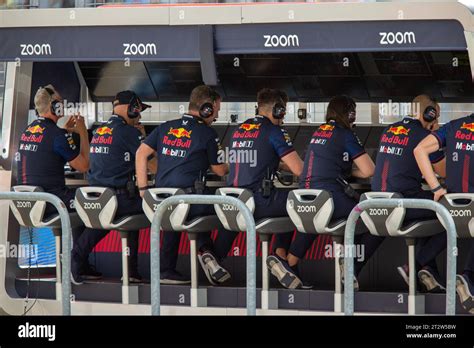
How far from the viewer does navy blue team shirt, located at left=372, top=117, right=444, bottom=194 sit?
32.6 ft

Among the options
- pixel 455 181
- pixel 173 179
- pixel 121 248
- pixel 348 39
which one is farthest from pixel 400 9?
pixel 121 248

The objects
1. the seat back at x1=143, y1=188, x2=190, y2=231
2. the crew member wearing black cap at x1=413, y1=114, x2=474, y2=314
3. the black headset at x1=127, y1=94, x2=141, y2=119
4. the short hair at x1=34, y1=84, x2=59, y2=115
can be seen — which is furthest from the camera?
the short hair at x1=34, y1=84, x2=59, y2=115

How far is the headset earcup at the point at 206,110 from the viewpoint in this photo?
1045 cm

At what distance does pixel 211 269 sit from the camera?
34.4 ft

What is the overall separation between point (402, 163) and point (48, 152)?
106 inches

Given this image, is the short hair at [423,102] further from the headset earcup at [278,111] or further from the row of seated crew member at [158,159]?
the row of seated crew member at [158,159]

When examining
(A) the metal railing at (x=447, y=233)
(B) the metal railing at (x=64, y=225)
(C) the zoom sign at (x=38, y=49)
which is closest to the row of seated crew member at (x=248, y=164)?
(C) the zoom sign at (x=38, y=49)

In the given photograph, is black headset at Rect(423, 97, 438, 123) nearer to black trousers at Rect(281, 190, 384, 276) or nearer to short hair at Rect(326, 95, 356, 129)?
short hair at Rect(326, 95, 356, 129)

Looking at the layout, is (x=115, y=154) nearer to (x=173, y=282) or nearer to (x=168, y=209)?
(x=168, y=209)

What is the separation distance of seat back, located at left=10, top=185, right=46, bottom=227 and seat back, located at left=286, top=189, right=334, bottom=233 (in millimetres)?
1875

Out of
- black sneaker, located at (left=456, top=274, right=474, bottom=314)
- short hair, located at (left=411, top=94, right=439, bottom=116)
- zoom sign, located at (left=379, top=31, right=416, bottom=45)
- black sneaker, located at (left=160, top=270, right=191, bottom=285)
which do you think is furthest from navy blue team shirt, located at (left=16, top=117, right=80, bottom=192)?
black sneaker, located at (left=456, top=274, right=474, bottom=314)

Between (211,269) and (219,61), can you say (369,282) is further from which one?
(219,61)
